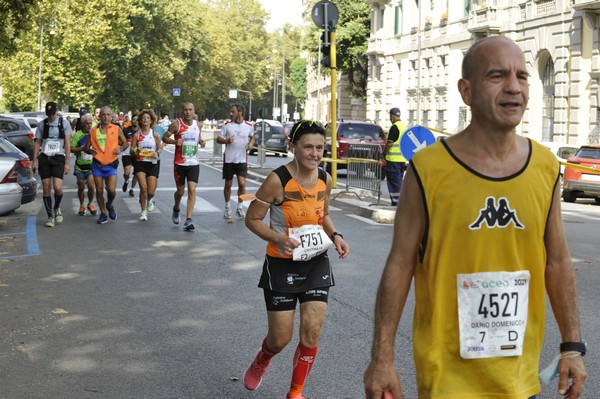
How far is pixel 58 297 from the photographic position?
9375 mm

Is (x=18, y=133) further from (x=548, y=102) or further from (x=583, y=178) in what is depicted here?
(x=548, y=102)

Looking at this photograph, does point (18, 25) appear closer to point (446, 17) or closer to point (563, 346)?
point (563, 346)

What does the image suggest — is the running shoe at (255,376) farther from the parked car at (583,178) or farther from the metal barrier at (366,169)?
the parked car at (583,178)

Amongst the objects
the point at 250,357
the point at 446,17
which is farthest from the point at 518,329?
the point at 446,17

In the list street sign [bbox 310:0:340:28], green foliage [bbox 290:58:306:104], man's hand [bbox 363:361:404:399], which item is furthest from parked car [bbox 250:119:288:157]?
green foliage [bbox 290:58:306:104]

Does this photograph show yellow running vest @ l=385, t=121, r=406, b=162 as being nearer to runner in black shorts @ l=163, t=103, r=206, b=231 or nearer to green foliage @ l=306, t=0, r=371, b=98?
runner in black shorts @ l=163, t=103, r=206, b=231

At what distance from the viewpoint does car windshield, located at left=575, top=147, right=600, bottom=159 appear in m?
24.7

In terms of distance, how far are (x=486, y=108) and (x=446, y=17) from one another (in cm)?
4865

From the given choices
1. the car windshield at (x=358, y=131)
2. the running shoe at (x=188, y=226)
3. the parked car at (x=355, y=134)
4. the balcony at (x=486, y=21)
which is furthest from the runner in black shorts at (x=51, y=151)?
the balcony at (x=486, y=21)

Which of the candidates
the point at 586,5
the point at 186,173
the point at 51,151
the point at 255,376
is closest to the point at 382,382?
the point at 255,376

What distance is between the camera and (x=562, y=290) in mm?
3279

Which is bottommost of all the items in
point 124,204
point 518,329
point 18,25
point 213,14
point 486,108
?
point 124,204

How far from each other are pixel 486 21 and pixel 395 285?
42.2 metres

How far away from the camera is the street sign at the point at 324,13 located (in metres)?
19.6
